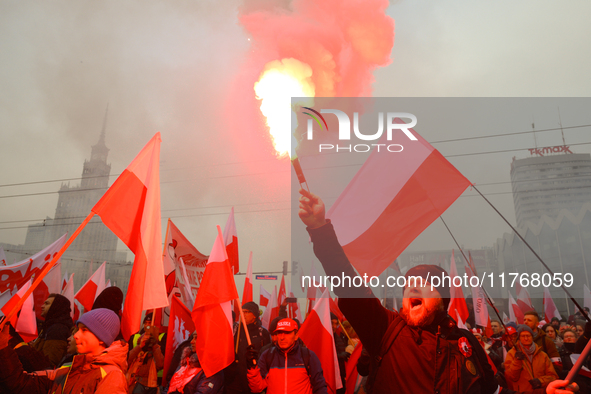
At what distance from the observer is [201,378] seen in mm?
4566

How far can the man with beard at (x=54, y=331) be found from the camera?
525cm

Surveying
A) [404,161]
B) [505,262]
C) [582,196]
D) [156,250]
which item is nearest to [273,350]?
[156,250]

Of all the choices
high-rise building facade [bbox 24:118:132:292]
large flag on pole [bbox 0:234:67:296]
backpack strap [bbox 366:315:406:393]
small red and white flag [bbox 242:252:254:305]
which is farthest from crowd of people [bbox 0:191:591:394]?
high-rise building facade [bbox 24:118:132:292]

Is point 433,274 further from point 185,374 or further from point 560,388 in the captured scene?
point 185,374

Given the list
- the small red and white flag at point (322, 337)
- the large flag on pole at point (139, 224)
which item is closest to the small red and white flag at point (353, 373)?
the small red and white flag at point (322, 337)

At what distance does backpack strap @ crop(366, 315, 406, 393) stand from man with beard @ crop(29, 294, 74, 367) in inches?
Result: 183

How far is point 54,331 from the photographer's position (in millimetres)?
5445

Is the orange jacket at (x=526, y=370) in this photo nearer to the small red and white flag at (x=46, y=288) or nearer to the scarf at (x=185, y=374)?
the scarf at (x=185, y=374)

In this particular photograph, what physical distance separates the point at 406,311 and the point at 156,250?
3.17 m

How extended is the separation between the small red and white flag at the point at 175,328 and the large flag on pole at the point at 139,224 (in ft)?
6.19

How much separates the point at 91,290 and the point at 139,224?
8041 mm

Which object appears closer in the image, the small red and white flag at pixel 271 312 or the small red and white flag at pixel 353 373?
the small red and white flag at pixel 353 373

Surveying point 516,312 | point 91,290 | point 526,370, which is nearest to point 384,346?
point 526,370

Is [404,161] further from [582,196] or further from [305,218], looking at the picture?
[582,196]
